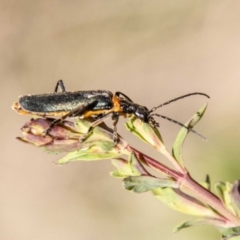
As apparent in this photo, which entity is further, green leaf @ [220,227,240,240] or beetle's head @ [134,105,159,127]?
beetle's head @ [134,105,159,127]

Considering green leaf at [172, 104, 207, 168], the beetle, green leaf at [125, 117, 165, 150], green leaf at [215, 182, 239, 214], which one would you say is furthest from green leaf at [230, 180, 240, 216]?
the beetle

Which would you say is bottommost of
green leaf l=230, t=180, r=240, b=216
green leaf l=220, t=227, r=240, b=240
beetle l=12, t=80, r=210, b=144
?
green leaf l=220, t=227, r=240, b=240

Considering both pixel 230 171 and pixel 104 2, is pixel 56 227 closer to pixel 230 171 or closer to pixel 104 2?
pixel 230 171

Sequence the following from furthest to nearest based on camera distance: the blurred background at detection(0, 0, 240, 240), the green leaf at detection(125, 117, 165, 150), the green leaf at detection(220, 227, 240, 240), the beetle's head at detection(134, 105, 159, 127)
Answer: the blurred background at detection(0, 0, 240, 240) < the beetle's head at detection(134, 105, 159, 127) < the green leaf at detection(125, 117, 165, 150) < the green leaf at detection(220, 227, 240, 240)

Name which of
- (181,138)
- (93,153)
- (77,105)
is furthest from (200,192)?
(77,105)

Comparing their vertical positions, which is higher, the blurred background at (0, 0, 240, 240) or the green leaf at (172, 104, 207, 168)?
the blurred background at (0, 0, 240, 240)

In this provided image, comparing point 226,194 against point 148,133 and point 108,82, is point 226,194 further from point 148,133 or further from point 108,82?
point 108,82

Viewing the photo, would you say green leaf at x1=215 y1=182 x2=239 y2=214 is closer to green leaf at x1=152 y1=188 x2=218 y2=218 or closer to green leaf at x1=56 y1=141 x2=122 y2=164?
green leaf at x1=152 y1=188 x2=218 y2=218

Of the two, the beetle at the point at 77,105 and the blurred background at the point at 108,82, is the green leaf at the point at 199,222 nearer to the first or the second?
the beetle at the point at 77,105
